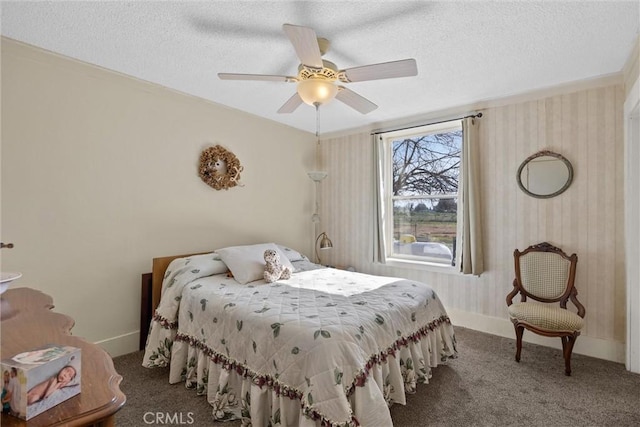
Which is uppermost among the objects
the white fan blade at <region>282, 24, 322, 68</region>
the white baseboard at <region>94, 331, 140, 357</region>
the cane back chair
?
the white fan blade at <region>282, 24, 322, 68</region>

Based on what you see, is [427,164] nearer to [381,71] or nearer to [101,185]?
[381,71]

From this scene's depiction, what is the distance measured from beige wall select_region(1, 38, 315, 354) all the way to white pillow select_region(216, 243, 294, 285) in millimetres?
571

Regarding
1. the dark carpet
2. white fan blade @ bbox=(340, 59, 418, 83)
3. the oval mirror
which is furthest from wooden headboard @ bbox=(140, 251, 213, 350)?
the oval mirror

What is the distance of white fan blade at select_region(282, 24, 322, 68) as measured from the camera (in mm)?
1525

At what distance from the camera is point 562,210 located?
2934 millimetres

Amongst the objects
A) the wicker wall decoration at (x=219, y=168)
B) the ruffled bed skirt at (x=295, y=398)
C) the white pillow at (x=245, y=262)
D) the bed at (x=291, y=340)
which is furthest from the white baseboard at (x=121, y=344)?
the wicker wall decoration at (x=219, y=168)

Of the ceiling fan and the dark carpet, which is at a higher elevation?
the ceiling fan

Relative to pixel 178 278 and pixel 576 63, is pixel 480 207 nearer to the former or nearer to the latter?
pixel 576 63

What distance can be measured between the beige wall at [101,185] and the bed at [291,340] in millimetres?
374

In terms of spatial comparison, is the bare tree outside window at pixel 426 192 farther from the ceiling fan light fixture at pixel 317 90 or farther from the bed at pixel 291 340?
the ceiling fan light fixture at pixel 317 90

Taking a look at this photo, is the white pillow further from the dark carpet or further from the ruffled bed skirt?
the dark carpet

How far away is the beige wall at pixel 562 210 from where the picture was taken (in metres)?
2.71

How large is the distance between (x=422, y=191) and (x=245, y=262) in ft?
7.88

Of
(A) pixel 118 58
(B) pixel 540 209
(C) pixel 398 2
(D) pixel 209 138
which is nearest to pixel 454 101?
(B) pixel 540 209
